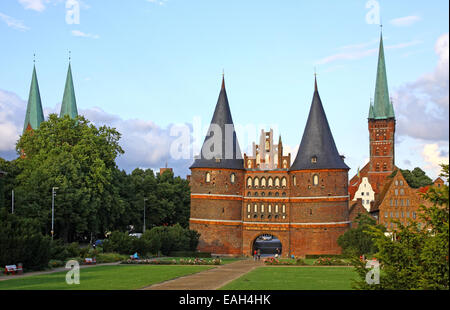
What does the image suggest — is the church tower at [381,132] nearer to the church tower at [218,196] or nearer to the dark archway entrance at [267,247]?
the dark archway entrance at [267,247]

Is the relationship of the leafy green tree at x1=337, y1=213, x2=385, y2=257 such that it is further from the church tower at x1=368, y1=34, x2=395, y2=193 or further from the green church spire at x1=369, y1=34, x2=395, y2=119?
the green church spire at x1=369, y1=34, x2=395, y2=119

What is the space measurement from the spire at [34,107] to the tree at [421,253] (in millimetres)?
88522

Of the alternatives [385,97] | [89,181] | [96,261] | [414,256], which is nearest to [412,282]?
[414,256]

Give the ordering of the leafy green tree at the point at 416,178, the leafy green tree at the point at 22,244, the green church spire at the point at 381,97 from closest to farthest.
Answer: the leafy green tree at the point at 22,244 → the leafy green tree at the point at 416,178 → the green church spire at the point at 381,97

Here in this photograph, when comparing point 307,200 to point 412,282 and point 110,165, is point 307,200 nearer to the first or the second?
point 110,165

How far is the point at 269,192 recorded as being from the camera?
242ft

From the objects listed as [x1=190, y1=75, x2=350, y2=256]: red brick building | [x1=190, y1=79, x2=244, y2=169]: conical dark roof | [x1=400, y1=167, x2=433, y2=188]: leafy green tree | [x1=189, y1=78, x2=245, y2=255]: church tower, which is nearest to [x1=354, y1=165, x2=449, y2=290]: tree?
[x1=190, y1=75, x2=350, y2=256]: red brick building

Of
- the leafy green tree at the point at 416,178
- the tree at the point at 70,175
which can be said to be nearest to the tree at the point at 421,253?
the tree at the point at 70,175

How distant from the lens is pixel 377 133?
133 metres

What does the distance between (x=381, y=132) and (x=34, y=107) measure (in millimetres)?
76560

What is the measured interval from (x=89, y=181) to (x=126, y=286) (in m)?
35.2

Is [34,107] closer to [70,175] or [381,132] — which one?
[70,175]

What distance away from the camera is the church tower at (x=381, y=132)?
431ft

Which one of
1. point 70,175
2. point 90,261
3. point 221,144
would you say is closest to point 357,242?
point 221,144
